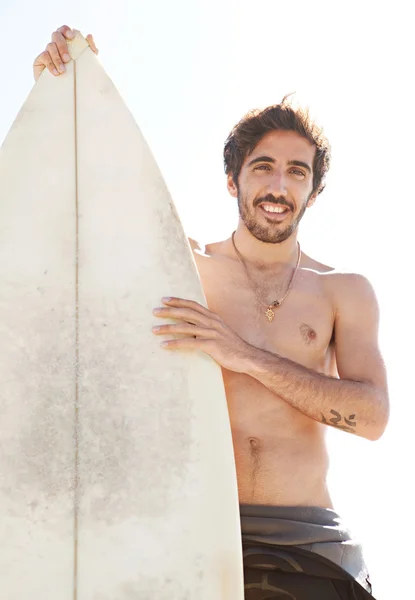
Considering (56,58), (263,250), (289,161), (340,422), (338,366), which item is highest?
(56,58)

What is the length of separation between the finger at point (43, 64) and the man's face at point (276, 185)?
0.78 meters

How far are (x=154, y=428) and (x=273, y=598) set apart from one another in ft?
2.11

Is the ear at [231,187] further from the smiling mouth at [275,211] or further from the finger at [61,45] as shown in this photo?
the finger at [61,45]

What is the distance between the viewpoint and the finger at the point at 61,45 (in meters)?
2.99

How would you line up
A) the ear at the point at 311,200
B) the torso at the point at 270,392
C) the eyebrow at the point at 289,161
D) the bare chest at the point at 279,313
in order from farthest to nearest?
the ear at the point at 311,200
the eyebrow at the point at 289,161
the bare chest at the point at 279,313
the torso at the point at 270,392

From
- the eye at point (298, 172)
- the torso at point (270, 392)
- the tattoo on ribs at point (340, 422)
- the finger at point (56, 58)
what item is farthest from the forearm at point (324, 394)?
the finger at point (56, 58)

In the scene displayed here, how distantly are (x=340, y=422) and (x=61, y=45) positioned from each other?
1625 mm

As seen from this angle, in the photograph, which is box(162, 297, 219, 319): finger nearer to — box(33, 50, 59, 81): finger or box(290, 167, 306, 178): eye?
box(290, 167, 306, 178): eye

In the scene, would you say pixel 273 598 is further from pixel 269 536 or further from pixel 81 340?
pixel 81 340

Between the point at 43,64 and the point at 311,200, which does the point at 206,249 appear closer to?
the point at 311,200

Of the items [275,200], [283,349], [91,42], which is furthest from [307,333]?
[91,42]

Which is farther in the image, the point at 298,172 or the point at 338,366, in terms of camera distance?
the point at 298,172

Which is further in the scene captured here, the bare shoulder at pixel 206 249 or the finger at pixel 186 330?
the bare shoulder at pixel 206 249

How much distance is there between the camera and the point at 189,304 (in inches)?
105
